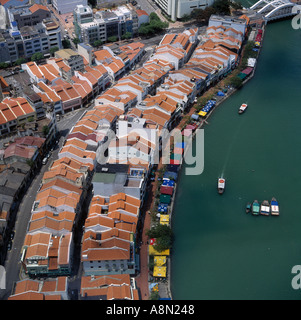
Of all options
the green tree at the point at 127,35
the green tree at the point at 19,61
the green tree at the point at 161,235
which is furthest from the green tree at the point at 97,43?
the green tree at the point at 161,235

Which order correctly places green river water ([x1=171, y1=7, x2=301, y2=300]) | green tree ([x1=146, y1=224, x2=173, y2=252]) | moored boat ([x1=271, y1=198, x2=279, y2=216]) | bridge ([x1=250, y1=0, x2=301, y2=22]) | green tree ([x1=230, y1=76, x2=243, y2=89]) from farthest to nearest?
bridge ([x1=250, y1=0, x2=301, y2=22]), green tree ([x1=230, y1=76, x2=243, y2=89]), moored boat ([x1=271, y1=198, x2=279, y2=216]), green tree ([x1=146, y1=224, x2=173, y2=252]), green river water ([x1=171, y1=7, x2=301, y2=300])

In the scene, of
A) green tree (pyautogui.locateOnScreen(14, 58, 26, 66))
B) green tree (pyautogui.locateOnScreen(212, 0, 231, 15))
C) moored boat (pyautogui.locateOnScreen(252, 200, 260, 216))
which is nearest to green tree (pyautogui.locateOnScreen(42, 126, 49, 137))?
green tree (pyautogui.locateOnScreen(14, 58, 26, 66))

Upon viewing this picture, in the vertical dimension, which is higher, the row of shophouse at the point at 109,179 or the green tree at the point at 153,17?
the green tree at the point at 153,17

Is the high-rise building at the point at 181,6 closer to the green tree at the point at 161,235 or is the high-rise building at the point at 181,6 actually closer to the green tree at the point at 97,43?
the green tree at the point at 97,43

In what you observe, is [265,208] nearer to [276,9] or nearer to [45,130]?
[45,130]

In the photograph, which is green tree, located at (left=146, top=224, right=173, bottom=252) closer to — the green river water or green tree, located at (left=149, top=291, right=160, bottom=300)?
the green river water

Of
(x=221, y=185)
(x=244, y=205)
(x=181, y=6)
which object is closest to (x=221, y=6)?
(x=181, y=6)
